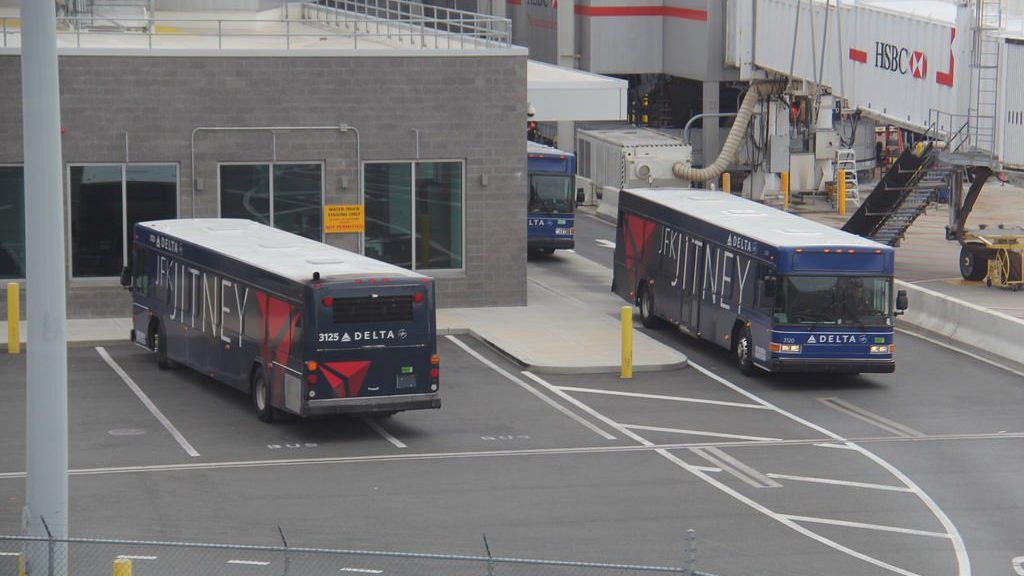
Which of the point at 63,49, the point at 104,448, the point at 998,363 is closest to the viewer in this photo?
the point at 104,448

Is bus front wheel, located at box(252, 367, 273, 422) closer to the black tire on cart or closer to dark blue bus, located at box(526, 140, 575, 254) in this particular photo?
dark blue bus, located at box(526, 140, 575, 254)

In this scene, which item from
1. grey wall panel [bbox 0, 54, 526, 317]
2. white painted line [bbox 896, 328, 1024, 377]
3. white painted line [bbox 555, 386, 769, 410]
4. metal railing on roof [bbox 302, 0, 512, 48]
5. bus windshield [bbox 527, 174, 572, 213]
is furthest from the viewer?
bus windshield [bbox 527, 174, 572, 213]

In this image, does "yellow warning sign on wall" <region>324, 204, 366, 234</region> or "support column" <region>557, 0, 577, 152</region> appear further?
"support column" <region>557, 0, 577, 152</region>

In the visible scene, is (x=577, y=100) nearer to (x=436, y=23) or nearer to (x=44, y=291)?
(x=436, y=23)

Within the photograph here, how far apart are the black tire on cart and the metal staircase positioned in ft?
7.07

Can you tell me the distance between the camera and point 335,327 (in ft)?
77.6

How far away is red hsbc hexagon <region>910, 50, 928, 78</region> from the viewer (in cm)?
4444

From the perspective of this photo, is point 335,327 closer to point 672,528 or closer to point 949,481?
point 672,528

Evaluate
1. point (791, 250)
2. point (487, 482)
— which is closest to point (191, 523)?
point (487, 482)

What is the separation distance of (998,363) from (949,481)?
30.2 ft

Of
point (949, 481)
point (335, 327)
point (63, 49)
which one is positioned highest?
point (63, 49)

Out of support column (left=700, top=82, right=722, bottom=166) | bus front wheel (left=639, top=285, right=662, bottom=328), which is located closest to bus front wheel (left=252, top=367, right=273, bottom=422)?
bus front wheel (left=639, top=285, right=662, bottom=328)

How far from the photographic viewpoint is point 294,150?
3478 cm

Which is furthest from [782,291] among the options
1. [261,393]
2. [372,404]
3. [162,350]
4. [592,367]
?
[162,350]
